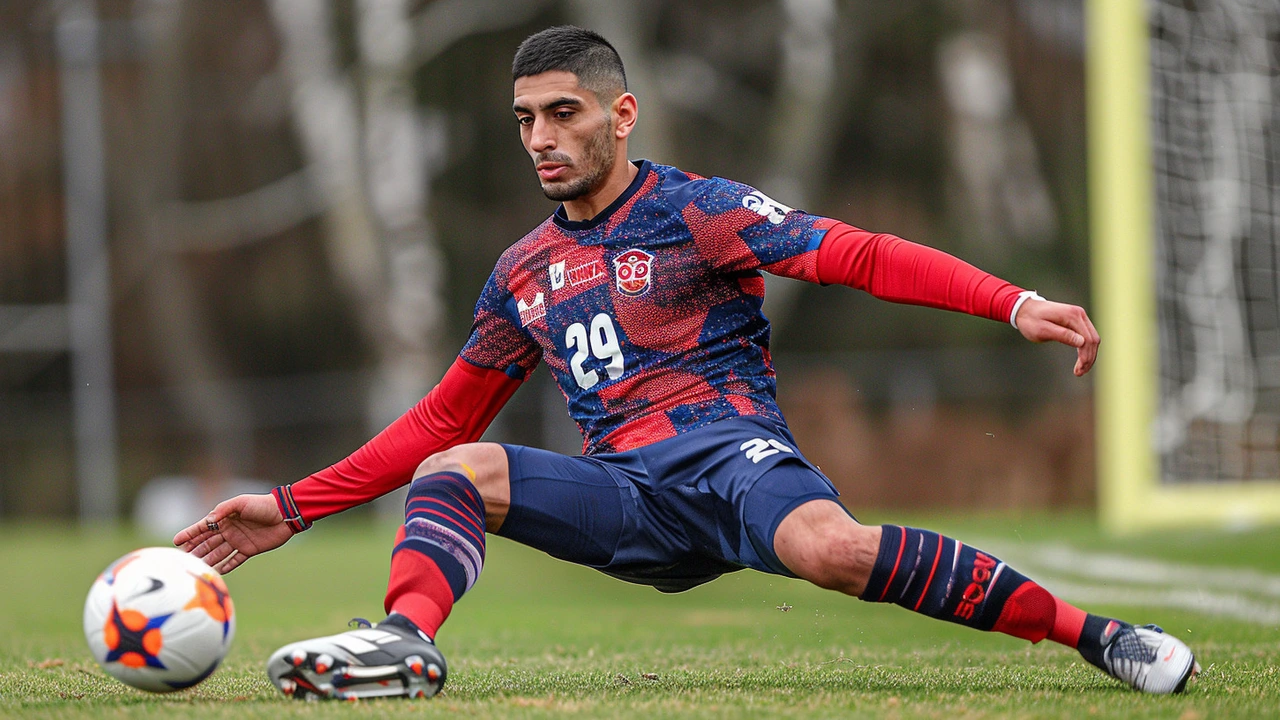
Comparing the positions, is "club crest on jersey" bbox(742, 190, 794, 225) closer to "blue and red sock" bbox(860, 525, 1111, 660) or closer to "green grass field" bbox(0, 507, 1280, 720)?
"blue and red sock" bbox(860, 525, 1111, 660)

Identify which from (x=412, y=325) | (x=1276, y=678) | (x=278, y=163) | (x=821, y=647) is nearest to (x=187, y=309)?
(x=278, y=163)

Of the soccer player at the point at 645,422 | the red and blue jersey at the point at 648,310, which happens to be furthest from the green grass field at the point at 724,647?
the red and blue jersey at the point at 648,310

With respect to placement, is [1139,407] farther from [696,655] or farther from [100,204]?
[100,204]

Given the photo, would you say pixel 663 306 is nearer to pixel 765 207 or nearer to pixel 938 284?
pixel 765 207

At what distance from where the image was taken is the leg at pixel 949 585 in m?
4.27

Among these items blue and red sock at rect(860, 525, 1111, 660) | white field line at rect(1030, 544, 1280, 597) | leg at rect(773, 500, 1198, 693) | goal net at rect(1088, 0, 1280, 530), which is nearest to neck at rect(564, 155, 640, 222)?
leg at rect(773, 500, 1198, 693)

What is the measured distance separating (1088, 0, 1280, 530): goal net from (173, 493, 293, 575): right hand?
9.11 meters

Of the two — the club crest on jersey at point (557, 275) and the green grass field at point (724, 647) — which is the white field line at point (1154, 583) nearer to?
the green grass field at point (724, 647)

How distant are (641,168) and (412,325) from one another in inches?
686

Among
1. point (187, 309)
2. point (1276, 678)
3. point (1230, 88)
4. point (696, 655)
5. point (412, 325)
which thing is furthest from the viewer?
point (187, 309)

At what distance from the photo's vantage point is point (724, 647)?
247 inches

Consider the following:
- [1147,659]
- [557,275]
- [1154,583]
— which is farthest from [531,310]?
[1154,583]

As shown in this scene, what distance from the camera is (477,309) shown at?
5266mm

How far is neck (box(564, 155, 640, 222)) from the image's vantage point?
4973 millimetres
